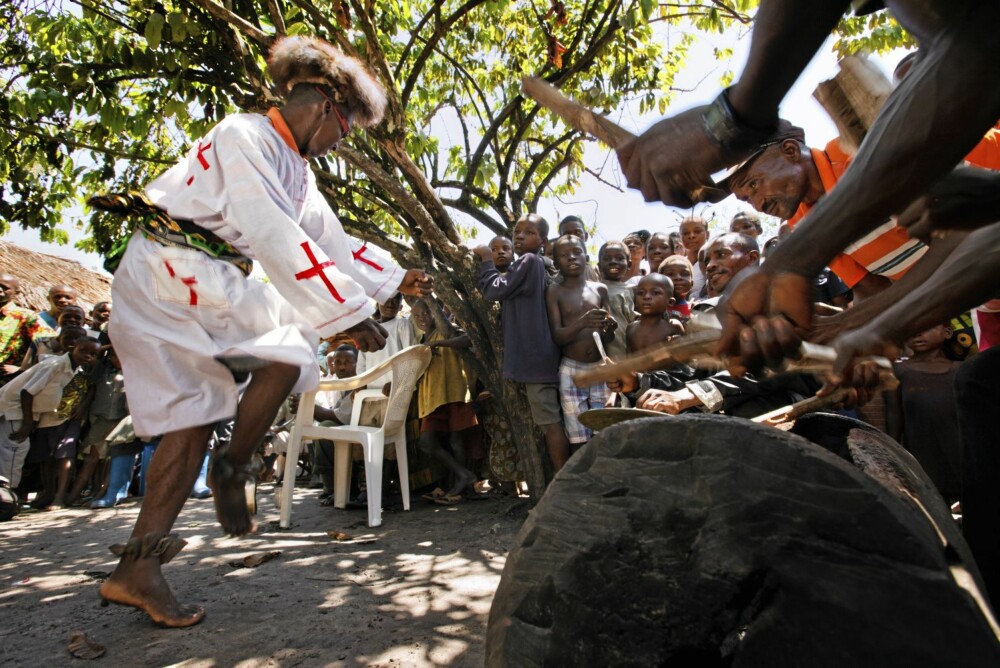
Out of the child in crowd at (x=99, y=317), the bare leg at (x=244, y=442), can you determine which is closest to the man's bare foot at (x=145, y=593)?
the bare leg at (x=244, y=442)

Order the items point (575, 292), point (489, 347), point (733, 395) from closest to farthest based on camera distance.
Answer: point (733, 395), point (575, 292), point (489, 347)

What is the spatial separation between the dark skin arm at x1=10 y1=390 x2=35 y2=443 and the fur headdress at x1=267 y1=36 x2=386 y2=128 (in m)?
4.26

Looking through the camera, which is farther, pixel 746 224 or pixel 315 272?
pixel 746 224

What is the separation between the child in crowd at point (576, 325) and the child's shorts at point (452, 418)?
122 cm

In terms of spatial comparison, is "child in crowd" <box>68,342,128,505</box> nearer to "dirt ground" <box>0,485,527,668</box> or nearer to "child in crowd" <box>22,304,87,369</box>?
"child in crowd" <box>22,304,87,369</box>

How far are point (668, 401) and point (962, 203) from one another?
5.38ft

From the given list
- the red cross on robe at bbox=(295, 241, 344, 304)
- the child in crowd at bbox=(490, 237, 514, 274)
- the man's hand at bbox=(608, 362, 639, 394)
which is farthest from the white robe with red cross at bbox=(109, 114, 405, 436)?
the child in crowd at bbox=(490, 237, 514, 274)

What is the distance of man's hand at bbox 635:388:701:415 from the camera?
2.76 m

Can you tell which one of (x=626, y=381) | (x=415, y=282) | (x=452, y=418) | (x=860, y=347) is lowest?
(x=860, y=347)

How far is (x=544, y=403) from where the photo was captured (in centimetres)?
427

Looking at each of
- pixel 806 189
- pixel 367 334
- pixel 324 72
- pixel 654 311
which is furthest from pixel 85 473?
pixel 806 189

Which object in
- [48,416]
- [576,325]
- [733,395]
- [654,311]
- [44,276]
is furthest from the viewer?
[44,276]

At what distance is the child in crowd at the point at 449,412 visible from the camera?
5098 millimetres

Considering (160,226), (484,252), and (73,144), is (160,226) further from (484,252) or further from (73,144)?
(73,144)
